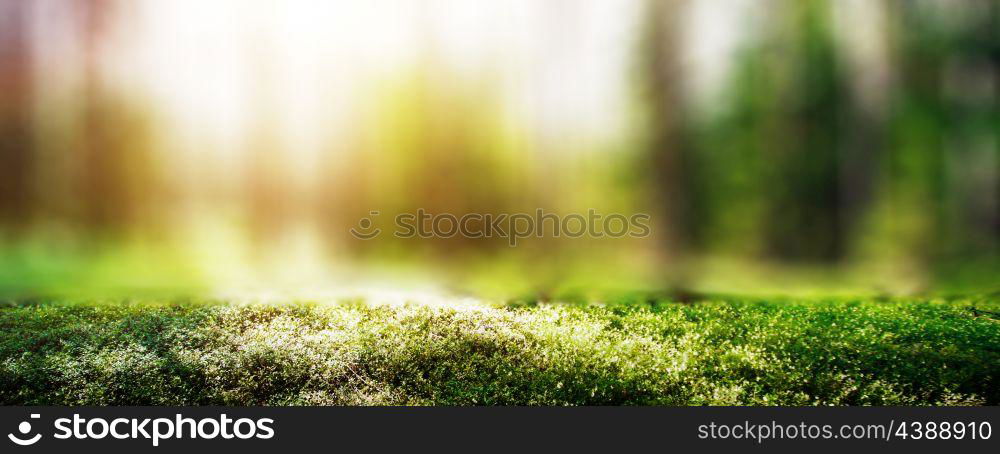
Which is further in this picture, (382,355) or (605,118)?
(605,118)

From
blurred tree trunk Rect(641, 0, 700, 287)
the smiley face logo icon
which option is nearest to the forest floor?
the smiley face logo icon

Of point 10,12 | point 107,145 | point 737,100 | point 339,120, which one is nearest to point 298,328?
point 339,120

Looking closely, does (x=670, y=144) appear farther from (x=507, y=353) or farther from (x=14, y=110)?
(x=14, y=110)

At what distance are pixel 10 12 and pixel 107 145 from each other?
4.23 feet

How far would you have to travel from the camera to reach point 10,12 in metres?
4.88

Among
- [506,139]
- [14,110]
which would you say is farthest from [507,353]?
[14,110]

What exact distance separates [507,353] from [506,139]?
6.07 ft

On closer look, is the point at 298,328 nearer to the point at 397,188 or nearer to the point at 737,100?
the point at 397,188

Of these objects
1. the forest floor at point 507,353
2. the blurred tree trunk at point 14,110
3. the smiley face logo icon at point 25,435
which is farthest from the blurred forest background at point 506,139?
the smiley face logo icon at point 25,435

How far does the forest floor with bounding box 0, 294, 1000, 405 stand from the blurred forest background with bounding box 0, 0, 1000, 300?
276mm

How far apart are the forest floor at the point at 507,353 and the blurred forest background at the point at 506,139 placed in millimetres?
276

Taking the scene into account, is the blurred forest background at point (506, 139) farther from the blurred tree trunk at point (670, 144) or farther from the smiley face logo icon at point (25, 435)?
the smiley face logo icon at point (25, 435)

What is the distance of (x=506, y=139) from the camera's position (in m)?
5.28

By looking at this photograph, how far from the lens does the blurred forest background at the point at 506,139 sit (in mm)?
5012
